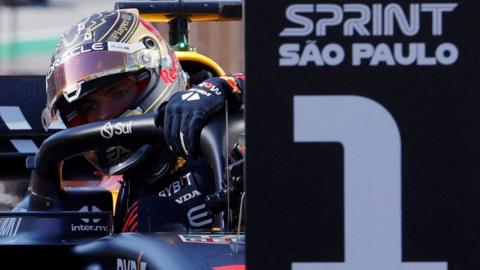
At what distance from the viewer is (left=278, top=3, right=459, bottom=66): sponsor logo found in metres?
1.35

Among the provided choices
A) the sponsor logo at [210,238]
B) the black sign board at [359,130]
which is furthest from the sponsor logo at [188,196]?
the black sign board at [359,130]

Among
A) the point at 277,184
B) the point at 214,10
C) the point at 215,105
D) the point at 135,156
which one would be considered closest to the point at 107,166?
the point at 135,156

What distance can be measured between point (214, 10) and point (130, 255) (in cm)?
230

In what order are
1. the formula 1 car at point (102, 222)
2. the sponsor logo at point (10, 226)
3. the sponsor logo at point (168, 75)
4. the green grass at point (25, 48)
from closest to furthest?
the formula 1 car at point (102, 222)
the sponsor logo at point (10, 226)
the sponsor logo at point (168, 75)
the green grass at point (25, 48)

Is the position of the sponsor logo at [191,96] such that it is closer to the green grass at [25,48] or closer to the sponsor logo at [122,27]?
the sponsor logo at [122,27]

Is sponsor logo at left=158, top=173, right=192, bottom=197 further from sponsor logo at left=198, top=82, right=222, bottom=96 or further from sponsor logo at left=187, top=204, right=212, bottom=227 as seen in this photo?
sponsor logo at left=198, top=82, right=222, bottom=96

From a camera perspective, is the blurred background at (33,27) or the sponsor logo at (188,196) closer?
the sponsor logo at (188,196)

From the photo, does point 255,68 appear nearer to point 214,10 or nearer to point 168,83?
point 168,83

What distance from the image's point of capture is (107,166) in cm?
315

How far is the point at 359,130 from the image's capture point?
139 centimetres

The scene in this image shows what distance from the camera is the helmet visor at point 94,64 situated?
3145 millimetres

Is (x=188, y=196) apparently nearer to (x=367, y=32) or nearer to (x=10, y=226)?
(x=10, y=226)

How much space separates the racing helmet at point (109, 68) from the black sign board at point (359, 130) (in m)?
1.69

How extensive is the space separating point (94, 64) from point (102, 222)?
539 millimetres
